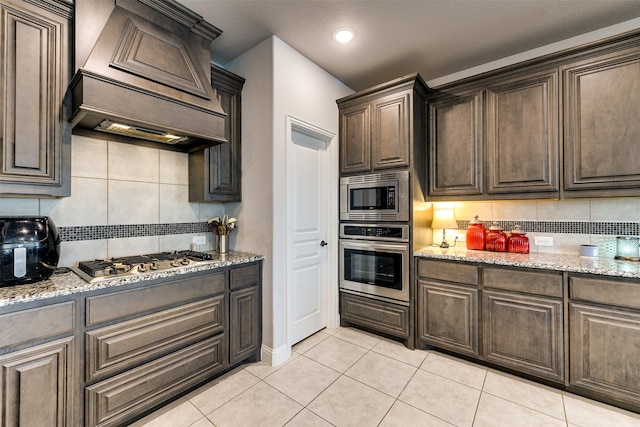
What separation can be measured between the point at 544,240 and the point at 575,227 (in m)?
0.25

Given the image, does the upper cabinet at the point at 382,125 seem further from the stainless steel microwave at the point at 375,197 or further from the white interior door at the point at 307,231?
the white interior door at the point at 307,231

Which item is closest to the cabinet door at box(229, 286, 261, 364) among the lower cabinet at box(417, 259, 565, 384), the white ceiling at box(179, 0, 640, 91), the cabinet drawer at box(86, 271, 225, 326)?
the cabinet drawer at box(86, 271, 225, 326)

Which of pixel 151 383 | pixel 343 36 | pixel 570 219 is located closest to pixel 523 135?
pixel 570 219

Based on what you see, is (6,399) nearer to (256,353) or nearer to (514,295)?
(256,353)

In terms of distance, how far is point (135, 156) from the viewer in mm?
2215

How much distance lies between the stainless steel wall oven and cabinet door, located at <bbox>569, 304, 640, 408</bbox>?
120 centimetres

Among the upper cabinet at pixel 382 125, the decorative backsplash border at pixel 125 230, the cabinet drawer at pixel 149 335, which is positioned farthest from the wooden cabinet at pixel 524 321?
the decorative backsplash border at pixel 125 230

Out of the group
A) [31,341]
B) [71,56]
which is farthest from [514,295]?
[71,56]

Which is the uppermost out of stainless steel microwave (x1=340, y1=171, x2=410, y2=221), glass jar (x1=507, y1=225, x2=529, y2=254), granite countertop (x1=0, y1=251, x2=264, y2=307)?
stainless steel microwave (x1=340, y1=171, x2=410, y2=221)

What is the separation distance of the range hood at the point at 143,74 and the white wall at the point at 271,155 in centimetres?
40

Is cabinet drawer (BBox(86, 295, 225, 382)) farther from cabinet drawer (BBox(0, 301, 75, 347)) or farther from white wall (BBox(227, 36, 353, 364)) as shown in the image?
white wall (BBox(227, 36, 353, 364))

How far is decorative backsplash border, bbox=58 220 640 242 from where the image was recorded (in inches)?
77.4

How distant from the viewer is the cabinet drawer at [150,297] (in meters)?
1.53

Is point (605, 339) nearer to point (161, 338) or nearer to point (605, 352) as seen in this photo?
point (605, 352)
